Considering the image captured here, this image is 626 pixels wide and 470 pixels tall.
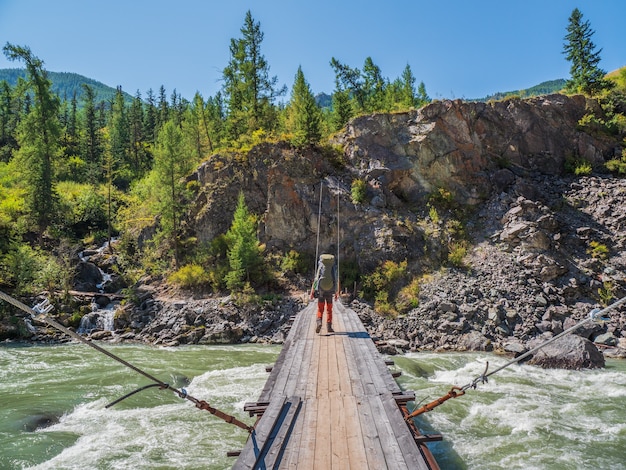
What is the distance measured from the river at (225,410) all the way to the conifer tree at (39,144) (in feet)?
53.2

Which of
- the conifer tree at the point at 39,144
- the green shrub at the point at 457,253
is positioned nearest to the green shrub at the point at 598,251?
the green shrub at the point at 457,253

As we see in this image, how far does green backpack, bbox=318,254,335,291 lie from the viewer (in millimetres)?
9633

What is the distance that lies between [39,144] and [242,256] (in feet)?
60.6

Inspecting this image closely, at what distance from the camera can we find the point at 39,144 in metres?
27.8

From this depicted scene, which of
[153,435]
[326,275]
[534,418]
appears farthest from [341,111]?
[153,435]

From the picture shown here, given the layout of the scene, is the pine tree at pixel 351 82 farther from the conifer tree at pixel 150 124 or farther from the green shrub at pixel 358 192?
the conifer tree at pixel 150 124

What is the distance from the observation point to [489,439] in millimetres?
7867

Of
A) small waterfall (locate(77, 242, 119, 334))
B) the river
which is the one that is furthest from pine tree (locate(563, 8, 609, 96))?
small waterfall (locate(77, 242, 119, 334))

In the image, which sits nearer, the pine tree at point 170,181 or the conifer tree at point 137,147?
the pine tree at point 170,181

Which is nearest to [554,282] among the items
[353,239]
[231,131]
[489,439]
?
[353,239]

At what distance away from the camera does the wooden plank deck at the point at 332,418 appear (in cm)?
420

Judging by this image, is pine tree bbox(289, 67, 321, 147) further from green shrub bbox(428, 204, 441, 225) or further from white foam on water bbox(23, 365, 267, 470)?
white foam on water bbox(23, 365, 267, 470)

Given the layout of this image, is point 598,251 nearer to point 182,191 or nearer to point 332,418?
point 332,418

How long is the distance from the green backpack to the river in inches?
144
